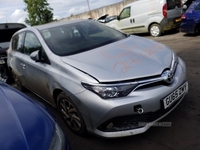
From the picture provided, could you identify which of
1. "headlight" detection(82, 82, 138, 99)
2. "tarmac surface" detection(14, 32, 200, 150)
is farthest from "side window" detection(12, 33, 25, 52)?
"headlight" detection(82, 82, 138, 99)

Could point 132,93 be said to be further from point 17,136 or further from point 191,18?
point 191,18

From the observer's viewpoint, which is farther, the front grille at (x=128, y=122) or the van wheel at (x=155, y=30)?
the van wheel at (x=155, y=30)

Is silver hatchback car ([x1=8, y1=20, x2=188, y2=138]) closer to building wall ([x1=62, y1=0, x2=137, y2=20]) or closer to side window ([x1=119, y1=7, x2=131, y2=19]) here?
side window ([x1=119, y1=7, x2=131, y2=19])

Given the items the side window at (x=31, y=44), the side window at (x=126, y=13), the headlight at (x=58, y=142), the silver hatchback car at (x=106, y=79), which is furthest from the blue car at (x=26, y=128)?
the side window at (x=126, y=13)

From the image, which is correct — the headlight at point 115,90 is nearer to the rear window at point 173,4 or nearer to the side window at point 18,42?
the side window at point 18,42

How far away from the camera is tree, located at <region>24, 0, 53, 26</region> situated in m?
29.5

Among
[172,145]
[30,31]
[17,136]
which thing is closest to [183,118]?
[172,145]

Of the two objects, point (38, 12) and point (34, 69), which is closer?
point (34, 69)

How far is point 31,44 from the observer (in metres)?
3.49

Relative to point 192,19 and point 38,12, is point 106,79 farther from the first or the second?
point 38,12

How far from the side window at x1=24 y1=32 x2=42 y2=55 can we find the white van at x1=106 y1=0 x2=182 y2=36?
6.31 m

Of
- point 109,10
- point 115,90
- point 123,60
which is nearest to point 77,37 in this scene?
point 123,60

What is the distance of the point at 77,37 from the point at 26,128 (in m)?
1.98

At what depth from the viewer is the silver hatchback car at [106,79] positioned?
2117 mm
